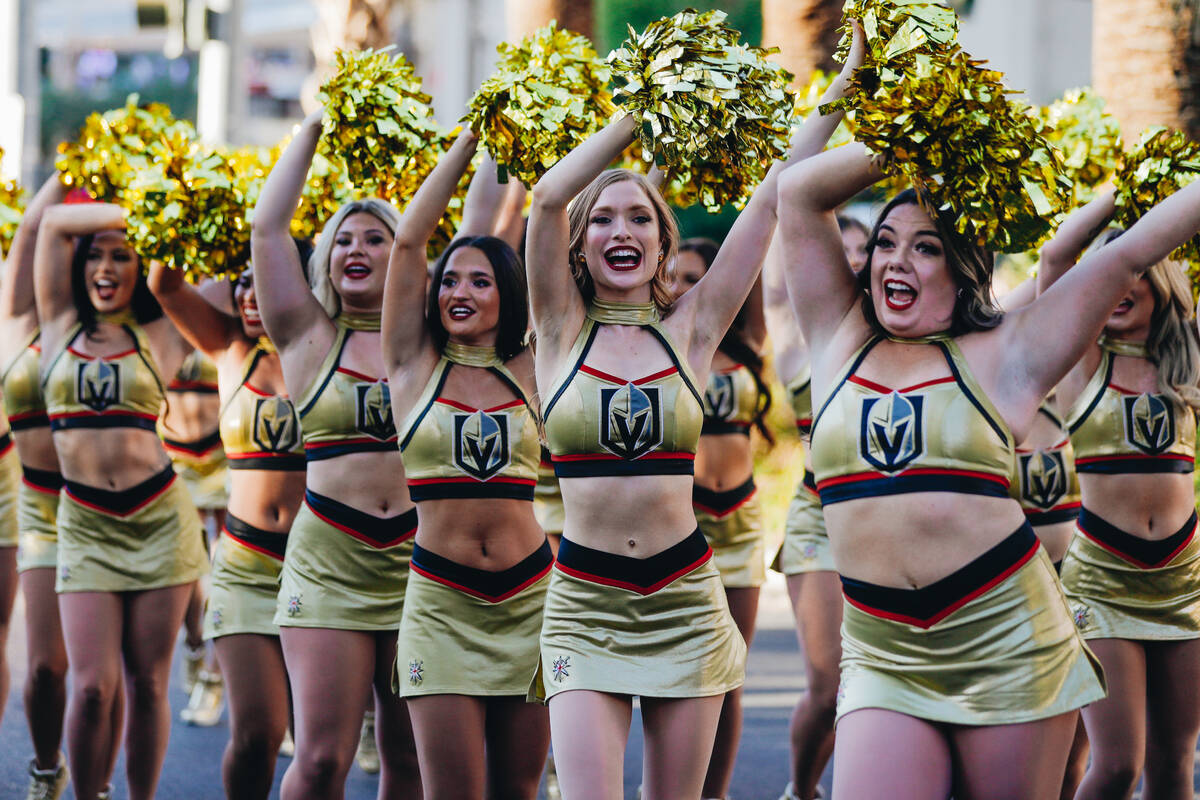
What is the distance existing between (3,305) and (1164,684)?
15.0ft

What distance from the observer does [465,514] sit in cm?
453

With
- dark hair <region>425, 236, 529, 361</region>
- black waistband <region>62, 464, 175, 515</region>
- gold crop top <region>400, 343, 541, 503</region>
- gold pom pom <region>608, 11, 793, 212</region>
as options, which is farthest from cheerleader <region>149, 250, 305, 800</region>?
gold pom pom <region>608, 11, 793, 212</region>

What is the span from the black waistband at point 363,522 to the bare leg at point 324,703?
0.30 meters

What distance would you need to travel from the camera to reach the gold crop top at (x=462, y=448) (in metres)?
4.52

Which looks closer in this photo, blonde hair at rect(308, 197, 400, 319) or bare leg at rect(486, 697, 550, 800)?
bare leg at rect(486, 697, 550, 800)

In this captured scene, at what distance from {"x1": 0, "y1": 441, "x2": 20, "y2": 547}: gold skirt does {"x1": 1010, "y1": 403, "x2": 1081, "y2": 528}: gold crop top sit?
160 inches

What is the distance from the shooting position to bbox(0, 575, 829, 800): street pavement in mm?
6484

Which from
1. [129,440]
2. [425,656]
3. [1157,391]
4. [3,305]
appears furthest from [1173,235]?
[3,305]

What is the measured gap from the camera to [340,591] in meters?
4.80

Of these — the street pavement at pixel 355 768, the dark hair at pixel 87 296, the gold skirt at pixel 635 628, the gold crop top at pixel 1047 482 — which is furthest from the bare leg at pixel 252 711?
the gold crop top at pixel 1047 482

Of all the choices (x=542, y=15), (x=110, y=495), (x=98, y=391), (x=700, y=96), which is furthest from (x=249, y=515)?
(x=542, y=15)

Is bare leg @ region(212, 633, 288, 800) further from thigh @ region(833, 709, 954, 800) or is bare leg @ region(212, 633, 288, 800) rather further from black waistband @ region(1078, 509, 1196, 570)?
black waistband @ region(1078, 509, 1196, 570)

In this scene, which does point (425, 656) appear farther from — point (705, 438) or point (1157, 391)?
point (1157, 391)

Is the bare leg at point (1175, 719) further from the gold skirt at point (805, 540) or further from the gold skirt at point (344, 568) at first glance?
the gold skirt at point (344, 568)
